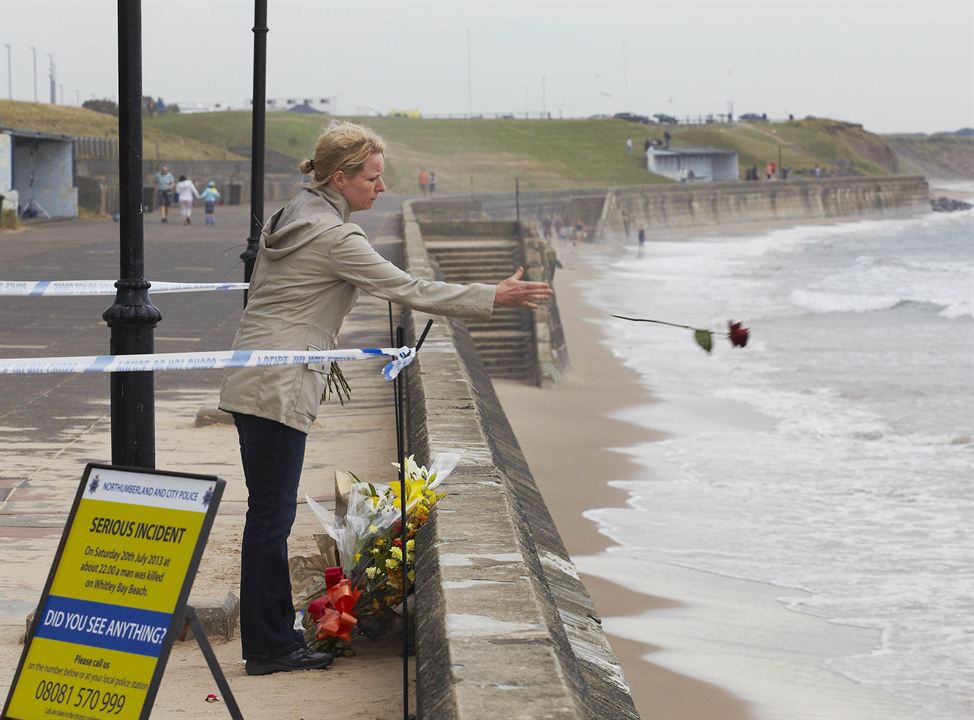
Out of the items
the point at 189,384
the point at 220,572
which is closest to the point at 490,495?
the point at 220,572

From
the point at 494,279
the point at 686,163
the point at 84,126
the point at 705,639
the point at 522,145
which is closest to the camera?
the point at 705,639

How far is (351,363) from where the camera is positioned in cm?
1309

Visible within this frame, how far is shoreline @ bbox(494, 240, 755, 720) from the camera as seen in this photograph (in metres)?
8.36

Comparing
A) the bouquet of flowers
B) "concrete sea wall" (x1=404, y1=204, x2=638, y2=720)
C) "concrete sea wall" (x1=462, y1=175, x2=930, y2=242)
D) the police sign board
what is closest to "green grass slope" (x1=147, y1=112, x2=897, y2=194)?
"concrete sea wall" (x1=462, y1=175, x2=930, y2=242)

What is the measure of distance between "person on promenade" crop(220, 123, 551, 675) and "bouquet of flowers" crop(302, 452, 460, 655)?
361mm

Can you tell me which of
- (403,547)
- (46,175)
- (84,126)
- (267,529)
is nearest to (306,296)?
(267,529)

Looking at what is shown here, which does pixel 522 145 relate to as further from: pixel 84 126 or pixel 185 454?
pixel 185 454

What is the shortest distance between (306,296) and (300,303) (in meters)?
0.03

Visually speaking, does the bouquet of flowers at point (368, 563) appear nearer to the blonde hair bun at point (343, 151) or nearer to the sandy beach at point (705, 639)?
the blonde hair bun at point (343, 151)

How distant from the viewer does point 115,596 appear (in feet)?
12.1

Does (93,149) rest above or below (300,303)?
above

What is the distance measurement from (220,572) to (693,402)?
51.5ft

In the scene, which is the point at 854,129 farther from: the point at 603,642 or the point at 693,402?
the point at 603,642

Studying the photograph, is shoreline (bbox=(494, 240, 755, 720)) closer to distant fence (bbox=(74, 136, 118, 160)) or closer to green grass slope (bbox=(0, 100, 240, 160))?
distant fence (bbox=(74, 136, 118, 160))
